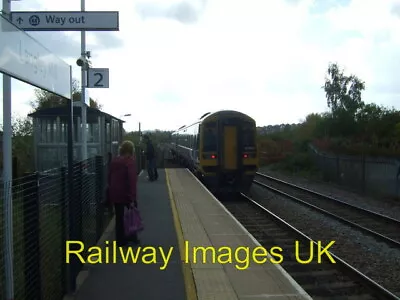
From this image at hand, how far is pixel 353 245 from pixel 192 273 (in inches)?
211

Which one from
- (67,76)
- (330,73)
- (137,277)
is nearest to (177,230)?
(137,277)

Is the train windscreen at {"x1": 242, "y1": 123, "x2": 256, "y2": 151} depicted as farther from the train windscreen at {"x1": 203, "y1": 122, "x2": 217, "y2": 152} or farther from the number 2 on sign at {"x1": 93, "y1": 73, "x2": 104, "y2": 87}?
the number 2 on sign at {"x1": 93, "y1": 73, "x2": 104, "y2": 87}

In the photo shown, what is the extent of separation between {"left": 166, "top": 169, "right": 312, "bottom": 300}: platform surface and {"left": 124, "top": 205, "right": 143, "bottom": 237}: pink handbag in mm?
793

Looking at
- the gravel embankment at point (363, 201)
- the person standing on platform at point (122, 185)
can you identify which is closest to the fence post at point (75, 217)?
the person standing on platform at point (122, 185)

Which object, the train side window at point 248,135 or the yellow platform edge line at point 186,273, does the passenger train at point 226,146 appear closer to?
Answer: the train side window at point 248,135

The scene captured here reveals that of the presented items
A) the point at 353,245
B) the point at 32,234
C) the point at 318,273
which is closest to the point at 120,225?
the point at 318,273

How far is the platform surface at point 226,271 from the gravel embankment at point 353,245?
6.48ft

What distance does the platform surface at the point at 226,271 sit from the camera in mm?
5770

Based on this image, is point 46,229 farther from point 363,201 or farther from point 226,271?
point 363,201

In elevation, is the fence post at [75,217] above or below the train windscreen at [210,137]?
below

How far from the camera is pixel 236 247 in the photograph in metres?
8.20

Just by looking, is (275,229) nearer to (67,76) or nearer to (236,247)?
(236,247)

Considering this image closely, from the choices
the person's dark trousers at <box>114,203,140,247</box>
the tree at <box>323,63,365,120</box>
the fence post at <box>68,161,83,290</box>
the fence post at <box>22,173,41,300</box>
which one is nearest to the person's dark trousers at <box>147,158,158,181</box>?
the person's dark trousers at <box>114,203,140,247</box>

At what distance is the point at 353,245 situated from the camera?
1088 cm
